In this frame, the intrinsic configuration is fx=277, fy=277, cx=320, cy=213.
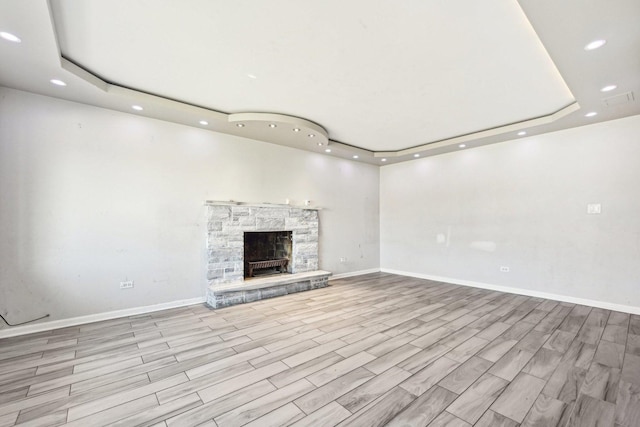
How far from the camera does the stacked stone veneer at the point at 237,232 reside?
→ 425cm

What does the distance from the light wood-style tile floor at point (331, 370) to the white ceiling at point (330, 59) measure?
269 cm

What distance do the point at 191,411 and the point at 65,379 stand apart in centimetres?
122

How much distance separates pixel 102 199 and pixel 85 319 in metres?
1.47

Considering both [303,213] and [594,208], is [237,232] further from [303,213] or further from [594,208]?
[594,208]

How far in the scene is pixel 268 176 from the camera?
5.05 metres

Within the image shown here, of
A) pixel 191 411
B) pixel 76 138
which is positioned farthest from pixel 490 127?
pixel 76 138

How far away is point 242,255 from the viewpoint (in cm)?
450

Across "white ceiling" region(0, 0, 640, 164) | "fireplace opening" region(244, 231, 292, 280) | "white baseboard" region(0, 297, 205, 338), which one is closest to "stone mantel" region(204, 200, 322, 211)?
"fireplace opening" region(244, 231, 292, 280)

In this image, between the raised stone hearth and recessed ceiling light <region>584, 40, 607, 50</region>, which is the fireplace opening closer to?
the raised stone hearth

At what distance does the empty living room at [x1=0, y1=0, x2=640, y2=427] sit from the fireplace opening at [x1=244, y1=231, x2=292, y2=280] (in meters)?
0.04

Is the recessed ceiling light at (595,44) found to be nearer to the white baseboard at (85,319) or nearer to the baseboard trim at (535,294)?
the baseboard trim at (535,294)

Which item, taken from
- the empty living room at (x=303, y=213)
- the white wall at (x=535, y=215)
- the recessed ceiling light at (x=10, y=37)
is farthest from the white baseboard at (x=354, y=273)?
the recessed ceiling light at (x=10, y=37)

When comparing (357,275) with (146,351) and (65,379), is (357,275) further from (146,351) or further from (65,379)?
(65,379)

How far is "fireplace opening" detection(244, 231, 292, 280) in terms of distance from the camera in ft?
16.2
